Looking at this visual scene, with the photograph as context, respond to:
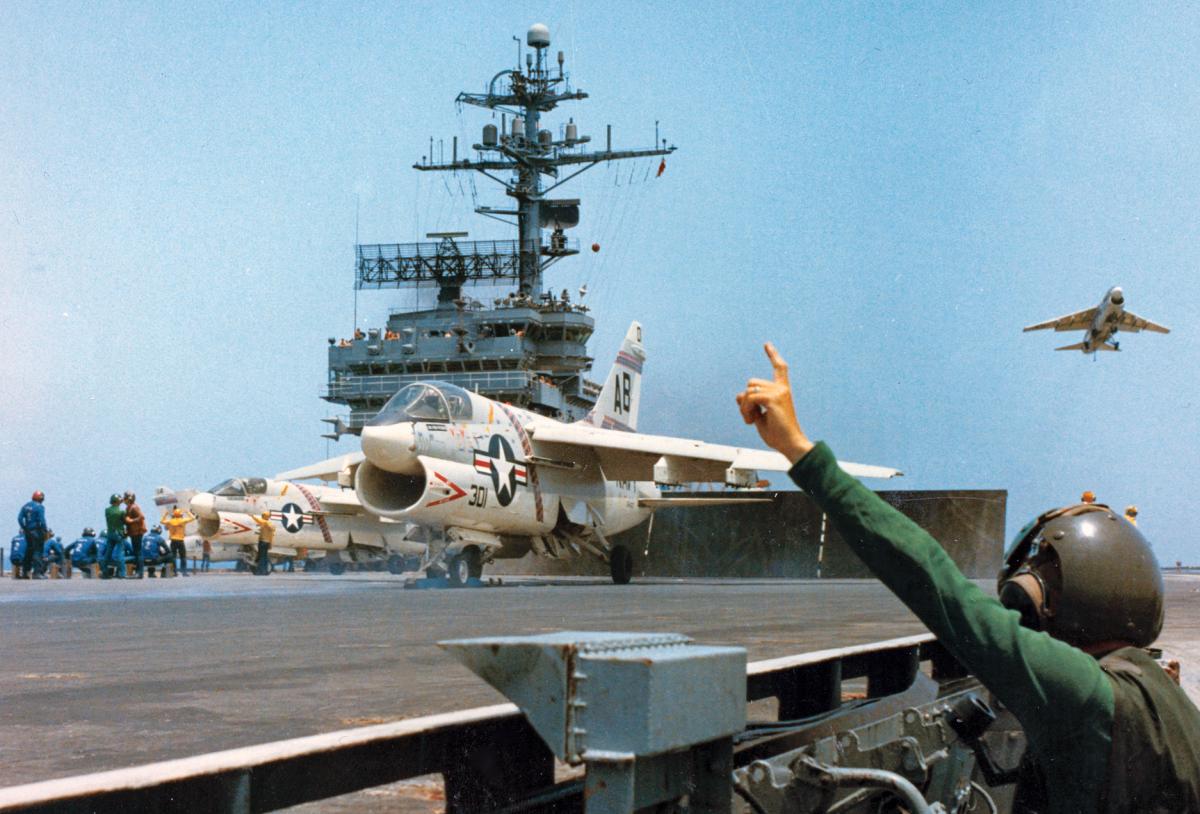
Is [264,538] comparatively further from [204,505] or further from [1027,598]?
[1027,598]

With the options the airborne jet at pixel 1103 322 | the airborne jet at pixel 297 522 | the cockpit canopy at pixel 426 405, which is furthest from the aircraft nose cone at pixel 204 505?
the airborne jet at pixel 1103 322

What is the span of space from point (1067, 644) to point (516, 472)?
18.8m

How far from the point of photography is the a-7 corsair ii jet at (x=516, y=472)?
18328 mm

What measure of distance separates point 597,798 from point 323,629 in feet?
23.5

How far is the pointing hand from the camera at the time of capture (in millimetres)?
2117

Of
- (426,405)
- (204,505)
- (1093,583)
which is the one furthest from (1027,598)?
(204,505)

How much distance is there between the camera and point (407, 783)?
11.8ft

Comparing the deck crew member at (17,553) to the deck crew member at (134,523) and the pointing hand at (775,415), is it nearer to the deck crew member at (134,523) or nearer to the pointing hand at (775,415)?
the deck crew member at (134,523)

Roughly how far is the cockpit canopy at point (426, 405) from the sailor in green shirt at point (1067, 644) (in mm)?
16434

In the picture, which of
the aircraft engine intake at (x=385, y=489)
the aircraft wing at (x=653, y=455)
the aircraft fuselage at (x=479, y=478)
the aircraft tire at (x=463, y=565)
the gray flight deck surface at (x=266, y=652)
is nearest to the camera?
the gray flight deck surface at (x=266, y=652)

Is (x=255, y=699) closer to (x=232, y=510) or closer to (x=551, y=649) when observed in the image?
(x=551, y=649)

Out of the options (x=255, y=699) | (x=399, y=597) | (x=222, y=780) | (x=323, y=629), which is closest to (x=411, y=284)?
(x=399, y=597)

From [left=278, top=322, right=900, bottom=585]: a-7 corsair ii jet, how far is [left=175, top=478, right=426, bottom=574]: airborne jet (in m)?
7.65

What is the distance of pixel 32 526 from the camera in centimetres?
2228
